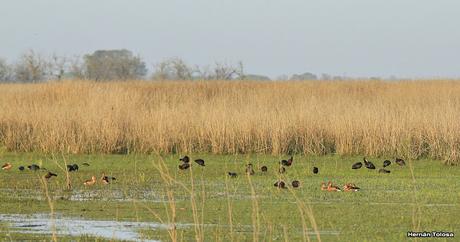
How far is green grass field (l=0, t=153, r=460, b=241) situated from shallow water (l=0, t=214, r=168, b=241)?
0.08 m

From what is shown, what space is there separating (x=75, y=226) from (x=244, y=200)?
8.50 ft

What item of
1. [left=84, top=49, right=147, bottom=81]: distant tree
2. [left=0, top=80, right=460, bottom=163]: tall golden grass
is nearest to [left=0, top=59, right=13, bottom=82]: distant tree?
[left=84, top=49, right=147, bottom=81]: distant tree

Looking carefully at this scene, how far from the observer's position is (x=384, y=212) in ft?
33.6

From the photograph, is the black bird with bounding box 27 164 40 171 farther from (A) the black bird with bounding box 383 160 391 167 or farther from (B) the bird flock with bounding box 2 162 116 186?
(A) the black bird with bounding box 383 160 391 167

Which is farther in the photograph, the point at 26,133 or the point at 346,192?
the point at 26,133

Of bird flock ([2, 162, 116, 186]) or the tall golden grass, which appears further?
the tall golden grass

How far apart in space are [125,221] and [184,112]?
1038 cm

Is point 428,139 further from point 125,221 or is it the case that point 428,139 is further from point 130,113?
point 125,221

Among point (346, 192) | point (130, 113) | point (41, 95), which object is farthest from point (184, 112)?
point (346, 192)

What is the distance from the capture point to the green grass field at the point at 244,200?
28.4 feet

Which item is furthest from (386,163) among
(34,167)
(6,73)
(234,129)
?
(6,73)

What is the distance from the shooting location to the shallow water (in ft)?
28.9

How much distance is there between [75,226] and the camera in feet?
30.8

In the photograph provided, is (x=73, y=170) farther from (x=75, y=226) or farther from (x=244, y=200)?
(x=75, y=226)
